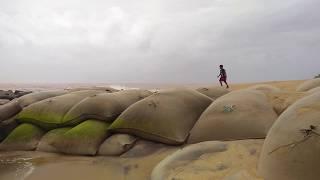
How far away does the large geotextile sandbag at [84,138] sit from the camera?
18.7ft

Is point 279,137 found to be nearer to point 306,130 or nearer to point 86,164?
point 306,130

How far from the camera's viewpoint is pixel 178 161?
159 inches

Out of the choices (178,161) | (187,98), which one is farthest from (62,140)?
(178,161)

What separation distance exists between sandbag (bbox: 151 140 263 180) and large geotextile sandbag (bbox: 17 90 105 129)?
281 centimetres

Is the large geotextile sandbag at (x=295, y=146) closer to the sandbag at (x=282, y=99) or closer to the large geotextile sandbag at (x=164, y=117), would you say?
the sandbag at (x=282, y=99)

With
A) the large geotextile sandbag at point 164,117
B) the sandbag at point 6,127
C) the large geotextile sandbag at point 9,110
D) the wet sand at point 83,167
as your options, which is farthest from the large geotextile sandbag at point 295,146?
the large geotextile sandbag at point 9,110

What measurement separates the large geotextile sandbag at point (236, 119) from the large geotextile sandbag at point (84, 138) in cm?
153

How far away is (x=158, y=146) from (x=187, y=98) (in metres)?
1.10

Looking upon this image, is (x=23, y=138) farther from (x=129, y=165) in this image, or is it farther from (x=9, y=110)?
(x=129, y=165)

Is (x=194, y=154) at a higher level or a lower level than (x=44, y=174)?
higher

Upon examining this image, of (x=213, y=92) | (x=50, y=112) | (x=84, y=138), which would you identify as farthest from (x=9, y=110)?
(x=213, y=92)

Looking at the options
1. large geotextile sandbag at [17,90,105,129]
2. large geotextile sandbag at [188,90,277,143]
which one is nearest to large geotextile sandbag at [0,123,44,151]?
Answer: large geotextile sandbag at [17,90,105,129]

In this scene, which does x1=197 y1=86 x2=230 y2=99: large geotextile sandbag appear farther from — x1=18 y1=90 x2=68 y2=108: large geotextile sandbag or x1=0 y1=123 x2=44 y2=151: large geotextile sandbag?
x1=18 y1=90 x2=68 y2=108: large geotextile sandbag

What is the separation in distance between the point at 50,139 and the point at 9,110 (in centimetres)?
175
